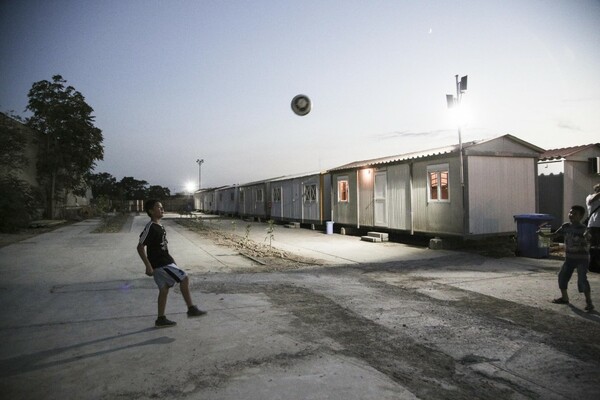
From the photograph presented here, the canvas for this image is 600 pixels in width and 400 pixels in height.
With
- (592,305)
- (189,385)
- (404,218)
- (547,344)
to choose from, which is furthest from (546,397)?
(404,218)

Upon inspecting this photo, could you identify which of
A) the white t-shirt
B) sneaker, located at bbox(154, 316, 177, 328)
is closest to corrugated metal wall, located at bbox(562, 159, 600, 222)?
the white t-shirt

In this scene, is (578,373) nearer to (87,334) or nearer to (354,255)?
(87,334)

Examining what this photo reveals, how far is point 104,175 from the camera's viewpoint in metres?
82.7

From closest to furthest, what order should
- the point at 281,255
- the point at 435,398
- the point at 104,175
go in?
the point at 435,398 → the point at 281,255 → the point at 104,175

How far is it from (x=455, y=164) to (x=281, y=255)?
607 centimetres

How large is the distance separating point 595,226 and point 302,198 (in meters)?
14.9

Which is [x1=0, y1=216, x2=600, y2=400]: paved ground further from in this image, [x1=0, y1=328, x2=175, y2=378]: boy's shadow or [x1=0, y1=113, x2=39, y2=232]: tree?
[x1=0, y1=113, x2=39, y2=232]: tree

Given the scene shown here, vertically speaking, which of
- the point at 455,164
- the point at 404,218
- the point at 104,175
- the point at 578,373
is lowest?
the point at 578,373

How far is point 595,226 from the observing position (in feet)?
25.7

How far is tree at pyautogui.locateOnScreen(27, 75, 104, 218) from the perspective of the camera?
2811cm

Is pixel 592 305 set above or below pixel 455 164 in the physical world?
below

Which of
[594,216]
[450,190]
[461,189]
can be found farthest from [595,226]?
[450,190]

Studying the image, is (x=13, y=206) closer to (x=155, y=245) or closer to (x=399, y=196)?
(x=399, y=196)

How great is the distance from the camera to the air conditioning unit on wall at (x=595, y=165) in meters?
14.0
